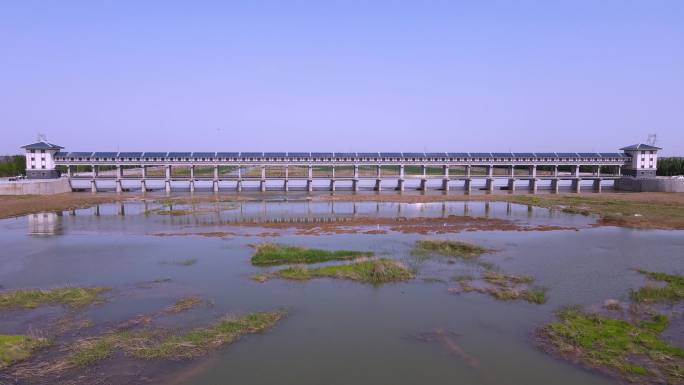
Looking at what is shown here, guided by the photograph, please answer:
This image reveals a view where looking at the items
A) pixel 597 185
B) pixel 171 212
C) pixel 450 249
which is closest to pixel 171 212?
pixel 171 212

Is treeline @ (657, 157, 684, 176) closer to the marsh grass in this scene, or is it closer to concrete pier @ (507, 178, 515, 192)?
concrete pier @ (507, 178, 515, 192)

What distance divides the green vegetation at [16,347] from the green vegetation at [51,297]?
109 inches

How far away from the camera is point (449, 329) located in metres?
12.0

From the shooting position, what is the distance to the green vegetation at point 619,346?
9.40 meters

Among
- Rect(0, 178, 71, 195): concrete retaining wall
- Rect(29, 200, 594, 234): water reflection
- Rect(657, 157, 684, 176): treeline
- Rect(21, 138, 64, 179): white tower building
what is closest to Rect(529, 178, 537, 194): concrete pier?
Rect(29, 200, 594, 234): water reflection

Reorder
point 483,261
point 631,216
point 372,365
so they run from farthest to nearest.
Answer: point 631,216
point 483,261
point 372,365

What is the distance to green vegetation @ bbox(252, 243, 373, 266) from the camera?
19312 millimetres

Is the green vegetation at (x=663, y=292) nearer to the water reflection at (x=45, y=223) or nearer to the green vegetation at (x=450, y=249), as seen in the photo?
the green vegetation at (x=450, y=249)

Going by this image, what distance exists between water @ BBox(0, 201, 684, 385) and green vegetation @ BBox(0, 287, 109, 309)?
2.67ft

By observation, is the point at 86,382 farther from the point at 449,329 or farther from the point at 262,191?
the point at 262,191

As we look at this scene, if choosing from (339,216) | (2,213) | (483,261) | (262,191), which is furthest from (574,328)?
(262,191)

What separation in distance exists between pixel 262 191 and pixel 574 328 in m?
52.3

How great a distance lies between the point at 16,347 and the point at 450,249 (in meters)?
17.8

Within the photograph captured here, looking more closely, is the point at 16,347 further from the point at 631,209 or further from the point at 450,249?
the point at 631,209
